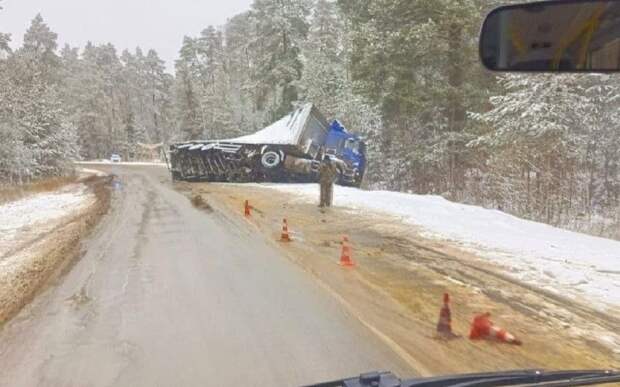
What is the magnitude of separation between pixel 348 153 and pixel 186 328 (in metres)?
22.5

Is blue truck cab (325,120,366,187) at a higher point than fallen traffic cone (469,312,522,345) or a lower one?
higher

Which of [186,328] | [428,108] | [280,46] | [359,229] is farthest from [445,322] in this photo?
[280,46]

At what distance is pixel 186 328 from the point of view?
5.89m

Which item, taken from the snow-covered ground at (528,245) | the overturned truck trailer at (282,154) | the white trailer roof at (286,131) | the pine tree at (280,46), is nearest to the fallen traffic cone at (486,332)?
the snow-covered ground at (528,245)

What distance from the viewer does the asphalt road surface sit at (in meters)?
4.73

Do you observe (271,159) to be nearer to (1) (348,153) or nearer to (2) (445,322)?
(1) (348,153)

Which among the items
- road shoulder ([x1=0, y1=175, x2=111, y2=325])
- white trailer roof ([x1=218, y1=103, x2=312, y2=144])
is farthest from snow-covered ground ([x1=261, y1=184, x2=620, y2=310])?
white trailer roof ([x1=218, y1=103, x2=312, y2=144])

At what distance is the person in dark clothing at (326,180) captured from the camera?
16797 mm

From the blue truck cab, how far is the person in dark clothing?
32.6ft

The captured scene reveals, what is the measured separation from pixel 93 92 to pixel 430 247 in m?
77.9

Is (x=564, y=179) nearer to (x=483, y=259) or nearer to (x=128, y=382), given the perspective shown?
(x=483, y=259)

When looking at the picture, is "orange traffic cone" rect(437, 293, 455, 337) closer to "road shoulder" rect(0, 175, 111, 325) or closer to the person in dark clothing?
"road shoulder" rect(0, 175, 111, 325)

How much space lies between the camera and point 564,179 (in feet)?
51.2

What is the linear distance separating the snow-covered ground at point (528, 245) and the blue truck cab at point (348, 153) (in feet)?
30.5
